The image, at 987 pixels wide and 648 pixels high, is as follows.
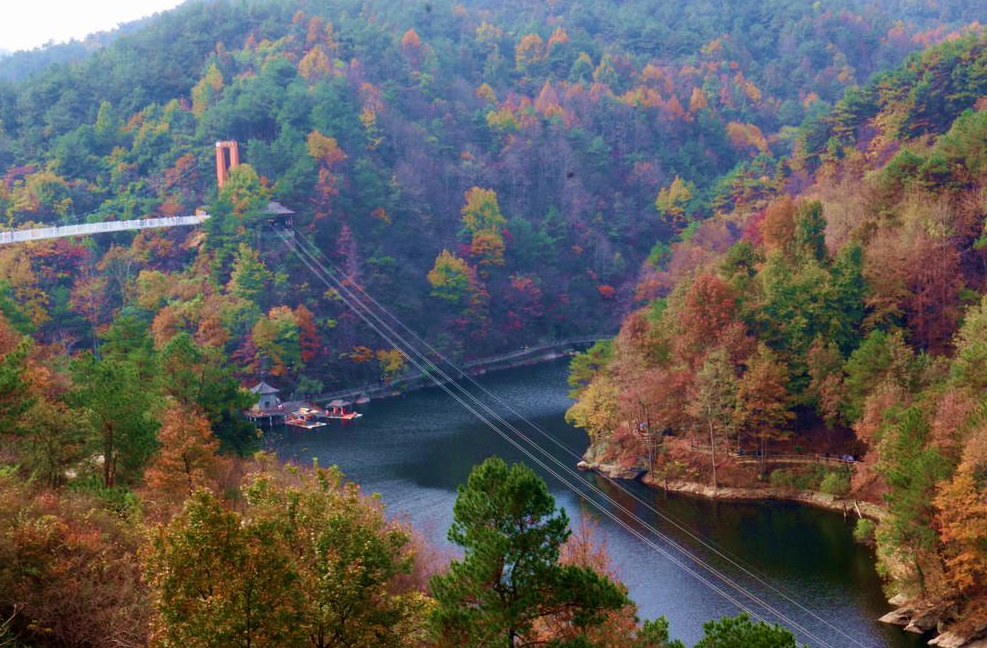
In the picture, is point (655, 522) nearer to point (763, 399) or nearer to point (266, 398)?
point (763, 399)

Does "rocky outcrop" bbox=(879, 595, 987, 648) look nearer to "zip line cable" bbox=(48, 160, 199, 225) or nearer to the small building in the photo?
the small building

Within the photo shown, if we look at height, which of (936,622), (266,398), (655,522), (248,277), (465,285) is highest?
(248,277)

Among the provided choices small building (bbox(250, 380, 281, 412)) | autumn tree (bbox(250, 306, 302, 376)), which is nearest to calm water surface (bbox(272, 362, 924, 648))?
small building (bbox(250, 380, 281, 412))

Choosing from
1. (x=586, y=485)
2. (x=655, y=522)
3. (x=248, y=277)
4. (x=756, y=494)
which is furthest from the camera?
(x=248, y=277)

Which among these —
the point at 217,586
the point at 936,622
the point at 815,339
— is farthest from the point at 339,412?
the point at 217,586

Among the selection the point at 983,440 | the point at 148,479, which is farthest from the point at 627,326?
the point at 148,479

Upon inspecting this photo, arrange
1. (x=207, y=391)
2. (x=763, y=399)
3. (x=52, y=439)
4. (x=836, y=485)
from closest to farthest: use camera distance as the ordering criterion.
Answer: (x=52, y=439), (x=207, y=391), (x=836, y=485), (x=763, y=399)
